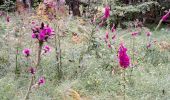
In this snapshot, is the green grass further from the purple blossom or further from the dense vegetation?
the purple blossom

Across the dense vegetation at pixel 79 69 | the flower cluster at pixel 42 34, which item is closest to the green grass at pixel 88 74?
the dense vegetation at pixel 79 69

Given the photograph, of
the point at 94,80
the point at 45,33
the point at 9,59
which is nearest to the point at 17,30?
the point at 9,59

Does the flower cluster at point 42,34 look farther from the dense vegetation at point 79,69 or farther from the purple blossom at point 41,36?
the dense vegetation at point 79,69

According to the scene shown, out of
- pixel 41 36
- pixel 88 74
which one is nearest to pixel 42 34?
pixel 41 36

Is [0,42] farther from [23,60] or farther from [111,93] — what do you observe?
[111,93]

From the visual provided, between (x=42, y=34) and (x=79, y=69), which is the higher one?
(x=42, y=34)

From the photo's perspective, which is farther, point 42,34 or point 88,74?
point 88,74

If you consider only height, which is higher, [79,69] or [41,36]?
[41,36]

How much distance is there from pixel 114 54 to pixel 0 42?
2.20 m

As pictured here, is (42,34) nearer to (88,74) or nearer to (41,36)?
(41,36)

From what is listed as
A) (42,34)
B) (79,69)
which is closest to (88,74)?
(79,69)

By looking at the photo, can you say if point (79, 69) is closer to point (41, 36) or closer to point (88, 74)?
point (88, 74)

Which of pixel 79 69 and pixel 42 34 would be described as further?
pixel 79 69

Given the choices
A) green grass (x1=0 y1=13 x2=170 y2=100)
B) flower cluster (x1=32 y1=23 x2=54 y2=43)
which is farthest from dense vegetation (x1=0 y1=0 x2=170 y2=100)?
flower cluster (x1=32 y1=23 x2=54 y2=43)
